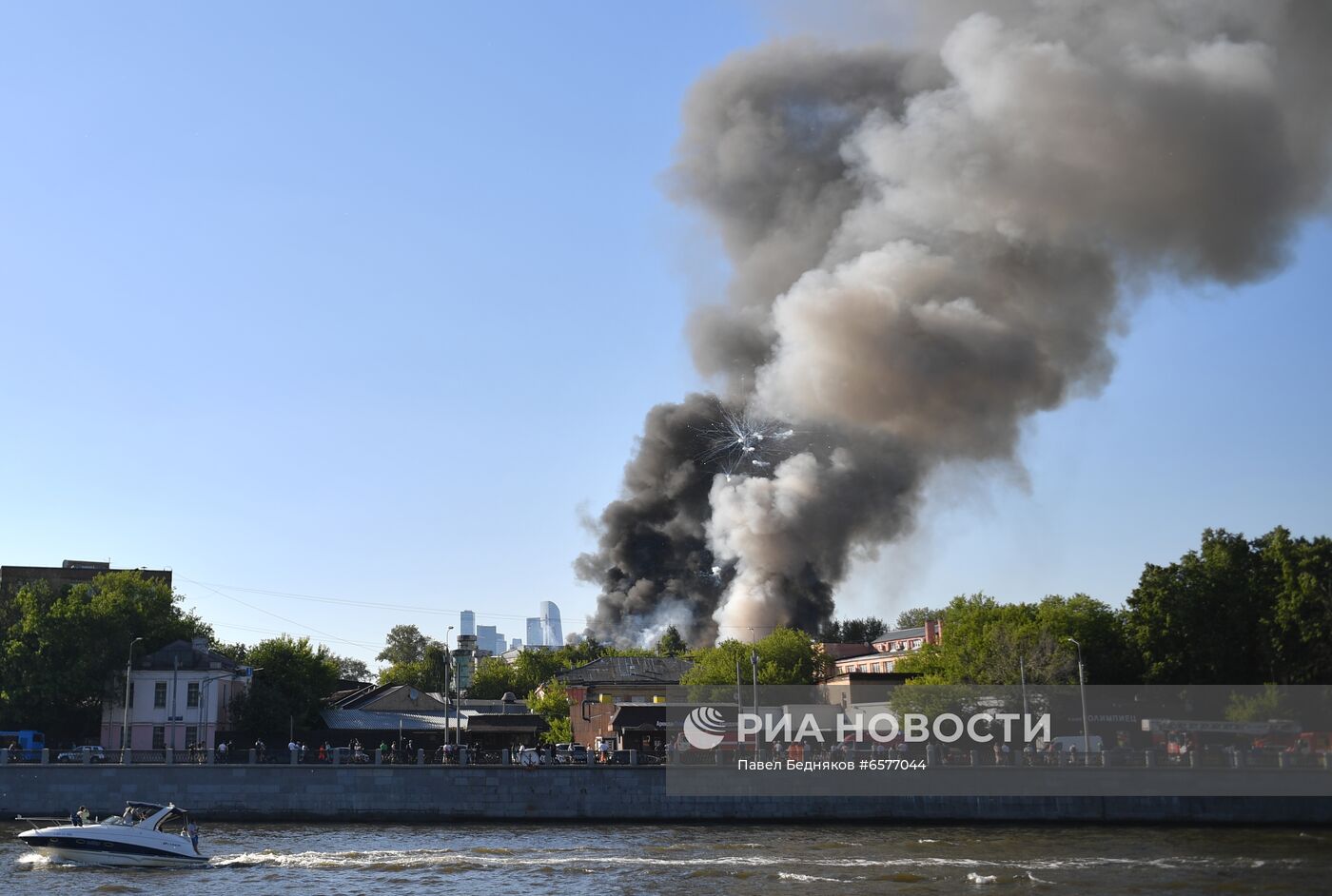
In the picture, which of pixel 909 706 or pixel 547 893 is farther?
pixel 909 706

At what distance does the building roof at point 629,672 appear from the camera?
101875 millimetres

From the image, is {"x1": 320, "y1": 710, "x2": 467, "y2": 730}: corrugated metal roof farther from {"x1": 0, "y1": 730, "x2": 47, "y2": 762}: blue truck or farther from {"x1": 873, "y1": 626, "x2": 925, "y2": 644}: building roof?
{"x1": 873, "y1": 626, "x2": 925, "y2": 644}: building roof

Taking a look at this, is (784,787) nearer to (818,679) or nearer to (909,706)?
(909,706)

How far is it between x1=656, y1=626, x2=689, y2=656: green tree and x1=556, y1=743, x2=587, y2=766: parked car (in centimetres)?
8168

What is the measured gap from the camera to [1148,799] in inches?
2178

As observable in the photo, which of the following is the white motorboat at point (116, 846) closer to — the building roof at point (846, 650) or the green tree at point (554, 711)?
the green tree at point (554, 711)

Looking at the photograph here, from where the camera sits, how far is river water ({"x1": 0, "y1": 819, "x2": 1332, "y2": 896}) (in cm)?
3897

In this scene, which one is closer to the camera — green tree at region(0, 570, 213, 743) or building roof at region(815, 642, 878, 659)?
green tree at region(0, 570, 213, 743)

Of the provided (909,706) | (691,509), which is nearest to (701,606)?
(691,509)

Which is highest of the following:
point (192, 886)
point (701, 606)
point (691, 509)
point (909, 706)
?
point (691, 509)

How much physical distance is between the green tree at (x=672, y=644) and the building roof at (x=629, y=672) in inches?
1328

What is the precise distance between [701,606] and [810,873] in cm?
11864

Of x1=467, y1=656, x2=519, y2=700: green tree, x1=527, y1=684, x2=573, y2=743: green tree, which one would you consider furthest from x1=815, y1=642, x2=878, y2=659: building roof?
x1=527, y1=684, x2=573, y2=743: green tree

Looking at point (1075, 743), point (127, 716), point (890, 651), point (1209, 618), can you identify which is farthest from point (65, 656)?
point (890, 651)
